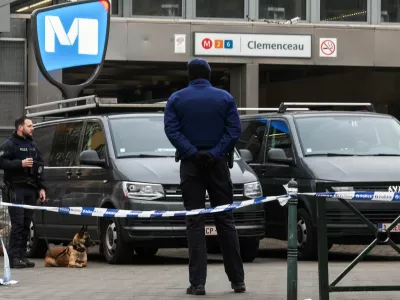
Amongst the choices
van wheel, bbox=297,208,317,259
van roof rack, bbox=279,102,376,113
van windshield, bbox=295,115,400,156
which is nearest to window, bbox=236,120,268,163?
van roof rack, bbox=279,102,376,113

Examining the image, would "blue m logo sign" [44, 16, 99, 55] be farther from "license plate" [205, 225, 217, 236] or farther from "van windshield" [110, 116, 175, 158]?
"license plate" [205, 225, 217, 236]

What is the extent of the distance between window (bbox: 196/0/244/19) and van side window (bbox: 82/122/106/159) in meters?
15.1

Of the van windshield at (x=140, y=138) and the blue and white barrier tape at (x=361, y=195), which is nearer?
the blue and white barrier tape at (x=361, y=195)

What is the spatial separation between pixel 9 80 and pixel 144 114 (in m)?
14.1

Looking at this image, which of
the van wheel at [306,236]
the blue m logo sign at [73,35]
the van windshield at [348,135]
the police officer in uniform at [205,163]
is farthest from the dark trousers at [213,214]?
the blue m logo sign at [73,35]

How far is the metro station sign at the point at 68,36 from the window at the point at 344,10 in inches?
325

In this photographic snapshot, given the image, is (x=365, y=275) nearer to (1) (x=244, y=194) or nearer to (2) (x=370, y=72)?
(1) (x=244, y=194)

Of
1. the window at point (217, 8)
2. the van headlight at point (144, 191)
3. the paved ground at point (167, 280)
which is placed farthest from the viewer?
the window at point (217, 8)

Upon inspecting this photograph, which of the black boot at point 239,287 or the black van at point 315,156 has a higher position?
the black van at point 315,156

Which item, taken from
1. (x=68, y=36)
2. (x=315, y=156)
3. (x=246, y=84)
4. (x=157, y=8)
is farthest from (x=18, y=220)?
(x=246, y=84)

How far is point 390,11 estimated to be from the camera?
30688 millimetres

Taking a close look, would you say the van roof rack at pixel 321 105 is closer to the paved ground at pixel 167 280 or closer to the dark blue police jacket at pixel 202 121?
the paved ground at pixel 167 280

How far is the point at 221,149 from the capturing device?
30.3 ft

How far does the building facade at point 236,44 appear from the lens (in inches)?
1096
